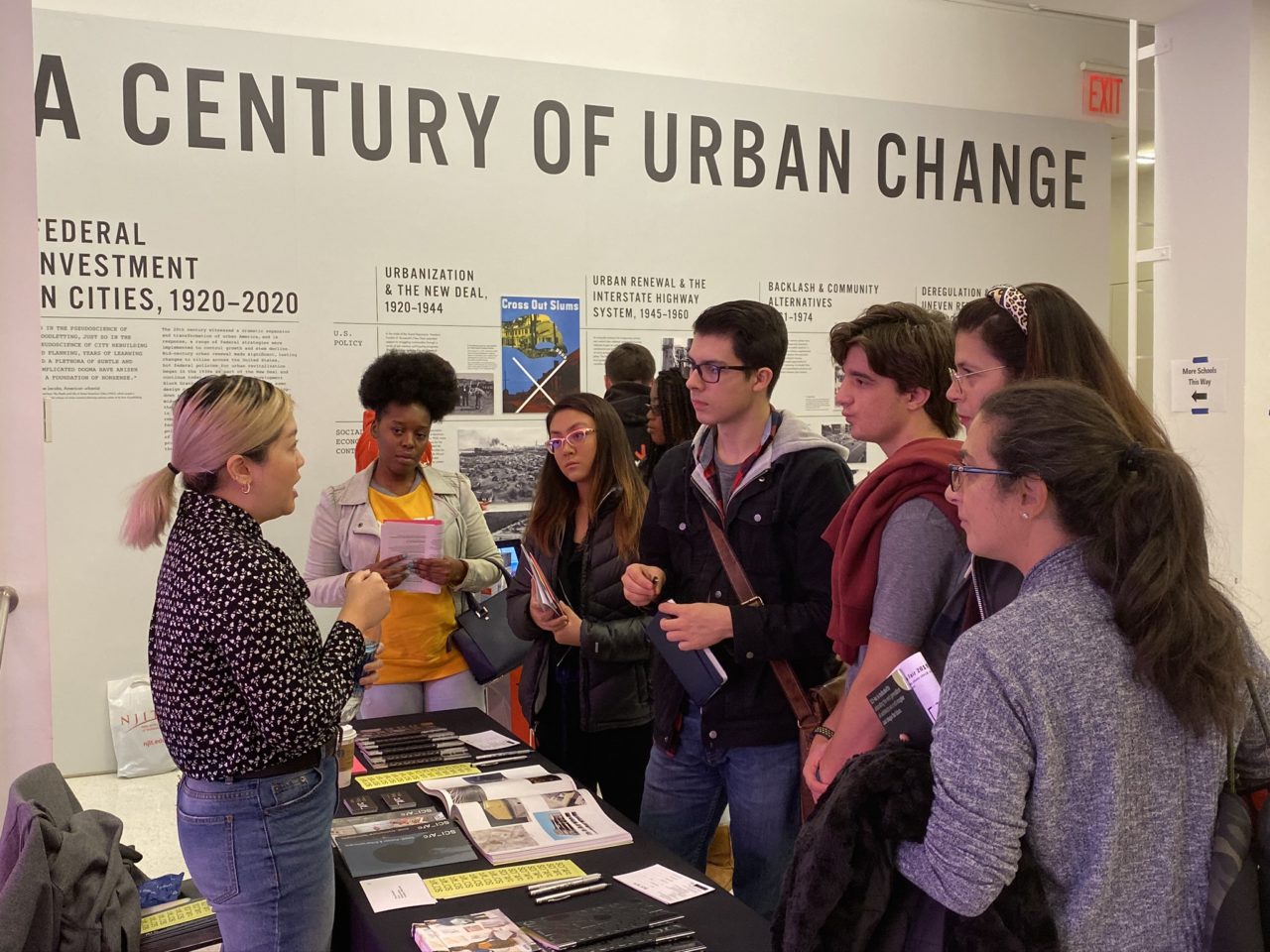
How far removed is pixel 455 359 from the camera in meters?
5.66

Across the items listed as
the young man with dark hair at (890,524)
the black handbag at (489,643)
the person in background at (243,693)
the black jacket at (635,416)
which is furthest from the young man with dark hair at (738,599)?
the black jacket at (635,416)

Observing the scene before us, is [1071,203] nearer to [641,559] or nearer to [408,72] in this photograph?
[408,72]

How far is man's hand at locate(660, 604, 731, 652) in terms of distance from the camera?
238 centimetres

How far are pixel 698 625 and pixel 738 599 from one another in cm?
13

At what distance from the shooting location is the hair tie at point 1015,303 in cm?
187

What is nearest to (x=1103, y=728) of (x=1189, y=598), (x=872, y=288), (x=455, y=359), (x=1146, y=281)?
(x=1189, y=598)

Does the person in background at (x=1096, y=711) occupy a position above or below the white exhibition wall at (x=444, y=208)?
below

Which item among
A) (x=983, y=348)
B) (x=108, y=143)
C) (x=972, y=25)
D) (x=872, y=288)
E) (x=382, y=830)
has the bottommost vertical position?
(x=382, y=830)

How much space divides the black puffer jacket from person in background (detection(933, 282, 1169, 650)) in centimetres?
125

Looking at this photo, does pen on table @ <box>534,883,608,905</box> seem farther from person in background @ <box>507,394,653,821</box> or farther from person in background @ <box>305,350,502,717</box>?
person in background @ <box>305,350,502,717</box>

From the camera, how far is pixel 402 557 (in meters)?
3.39

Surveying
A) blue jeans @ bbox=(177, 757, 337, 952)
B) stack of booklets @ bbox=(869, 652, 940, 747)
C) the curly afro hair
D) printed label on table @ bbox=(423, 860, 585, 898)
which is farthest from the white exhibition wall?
stack of booklets @ bbox=(869, 652, 940, 747)

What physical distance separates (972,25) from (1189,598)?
6.25m

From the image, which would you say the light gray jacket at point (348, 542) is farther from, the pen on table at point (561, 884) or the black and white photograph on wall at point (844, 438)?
the black and white photograph on wall at point (844, 438)
